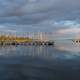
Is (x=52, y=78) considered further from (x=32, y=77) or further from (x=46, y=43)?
(x=46, y=43)

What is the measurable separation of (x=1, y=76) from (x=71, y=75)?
988cm

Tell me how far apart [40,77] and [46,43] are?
10917 cm

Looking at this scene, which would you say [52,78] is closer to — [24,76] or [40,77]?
[40,77]

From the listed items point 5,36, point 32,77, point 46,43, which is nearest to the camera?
point 32,77

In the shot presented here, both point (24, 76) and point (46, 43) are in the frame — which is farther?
point (46, 43)

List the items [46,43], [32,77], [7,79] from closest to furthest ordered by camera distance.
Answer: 1. [7,79]
2. [32,77]
3. [46,43]

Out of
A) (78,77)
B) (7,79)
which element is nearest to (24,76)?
(7,79)

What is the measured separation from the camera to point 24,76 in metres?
26.2

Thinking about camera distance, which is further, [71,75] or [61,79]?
[71,75]

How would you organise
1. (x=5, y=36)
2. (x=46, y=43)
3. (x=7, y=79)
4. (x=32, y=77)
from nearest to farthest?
1. (x=7, y=79)
2. (x=32, y=77)
3. (x=46, y=43)
4. (x=5, y=36)

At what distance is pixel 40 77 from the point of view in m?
25.8

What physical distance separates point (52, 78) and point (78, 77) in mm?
3665

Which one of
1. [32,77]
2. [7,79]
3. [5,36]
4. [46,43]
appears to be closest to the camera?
[7,79]

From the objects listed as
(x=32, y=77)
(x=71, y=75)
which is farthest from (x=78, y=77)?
(x=32, y=77)
